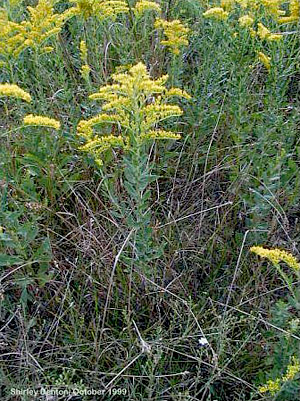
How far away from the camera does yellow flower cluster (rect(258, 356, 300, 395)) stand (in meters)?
1.60

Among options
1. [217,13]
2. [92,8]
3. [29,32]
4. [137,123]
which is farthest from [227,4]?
[137,123]

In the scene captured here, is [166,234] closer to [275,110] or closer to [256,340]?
[256,340]

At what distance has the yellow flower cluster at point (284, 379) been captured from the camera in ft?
5.26

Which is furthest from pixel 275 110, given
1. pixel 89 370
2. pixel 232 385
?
pixel 89 370

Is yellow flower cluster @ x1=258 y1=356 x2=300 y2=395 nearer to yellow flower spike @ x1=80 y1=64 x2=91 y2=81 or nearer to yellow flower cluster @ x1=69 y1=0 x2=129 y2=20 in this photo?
yellow flower spike @ x1=80 y1=64 x2=91 y2=81

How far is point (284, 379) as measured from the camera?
5.27ft

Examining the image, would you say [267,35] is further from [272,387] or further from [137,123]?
[272,387]

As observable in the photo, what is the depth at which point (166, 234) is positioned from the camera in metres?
2.43

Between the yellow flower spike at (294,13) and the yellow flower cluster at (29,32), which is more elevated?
the yellow flower cluster at (29,32)

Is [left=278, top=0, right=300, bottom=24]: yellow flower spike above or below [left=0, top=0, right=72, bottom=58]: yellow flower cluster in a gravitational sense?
below

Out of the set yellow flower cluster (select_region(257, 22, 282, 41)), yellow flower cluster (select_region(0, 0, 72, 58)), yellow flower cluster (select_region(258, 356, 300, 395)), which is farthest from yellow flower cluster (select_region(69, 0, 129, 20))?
yellow flower cluster (select_region(258, 356, 300, 395))

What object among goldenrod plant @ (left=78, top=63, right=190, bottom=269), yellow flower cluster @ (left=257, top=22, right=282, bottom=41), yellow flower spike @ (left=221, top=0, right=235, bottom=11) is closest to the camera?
goldenrod plant @ (left=78, top=63, right=190, bottom=269)

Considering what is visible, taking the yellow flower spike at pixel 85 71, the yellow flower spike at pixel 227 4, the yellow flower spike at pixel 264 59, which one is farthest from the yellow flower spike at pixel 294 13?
the yellow flower spike at pixel 85 71

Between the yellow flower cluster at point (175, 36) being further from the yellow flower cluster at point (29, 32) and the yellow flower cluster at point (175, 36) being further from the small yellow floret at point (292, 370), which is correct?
the small yellow floret at point (292, 370)
